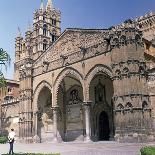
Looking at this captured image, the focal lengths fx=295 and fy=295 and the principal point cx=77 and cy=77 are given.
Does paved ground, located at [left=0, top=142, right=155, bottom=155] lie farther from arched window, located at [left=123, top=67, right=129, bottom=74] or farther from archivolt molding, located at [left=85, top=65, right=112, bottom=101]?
archivolt molding, located at [left=85, top=65, right=112, bottom=101]

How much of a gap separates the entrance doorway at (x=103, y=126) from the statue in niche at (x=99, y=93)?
1.43 meters

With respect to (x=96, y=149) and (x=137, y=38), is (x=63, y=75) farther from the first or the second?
(x=96, y=149)

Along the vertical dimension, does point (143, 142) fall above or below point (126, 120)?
below

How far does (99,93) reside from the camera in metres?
31.2

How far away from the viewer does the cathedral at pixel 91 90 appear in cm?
2441

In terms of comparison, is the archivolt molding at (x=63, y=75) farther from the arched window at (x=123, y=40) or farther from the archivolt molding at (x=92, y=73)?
the arched window at (x=123, y=40)

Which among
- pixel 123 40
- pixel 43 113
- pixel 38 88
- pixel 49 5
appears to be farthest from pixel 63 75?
pixel 49 5

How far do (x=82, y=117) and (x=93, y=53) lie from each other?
7.73 meters

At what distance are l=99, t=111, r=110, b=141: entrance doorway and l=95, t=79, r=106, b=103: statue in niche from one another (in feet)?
4.70

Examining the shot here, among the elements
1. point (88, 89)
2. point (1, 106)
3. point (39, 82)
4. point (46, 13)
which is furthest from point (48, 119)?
point (46, 13)

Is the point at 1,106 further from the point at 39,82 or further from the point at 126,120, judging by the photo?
the point at 126,120

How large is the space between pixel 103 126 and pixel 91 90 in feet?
13.2

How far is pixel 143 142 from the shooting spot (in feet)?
75.7

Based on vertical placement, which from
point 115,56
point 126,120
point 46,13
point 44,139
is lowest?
point 44,139
